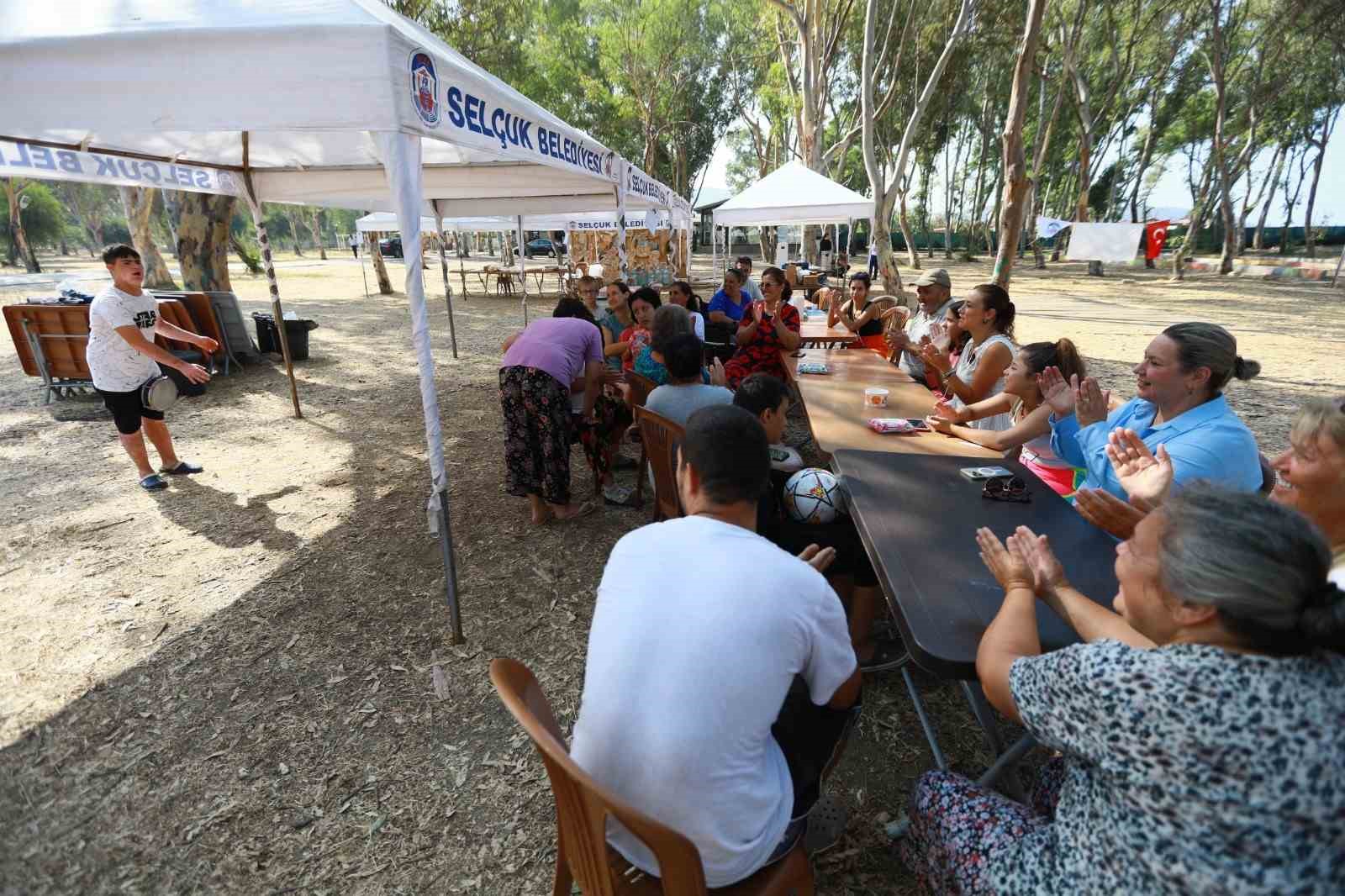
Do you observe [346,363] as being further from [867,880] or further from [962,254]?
[962,254]

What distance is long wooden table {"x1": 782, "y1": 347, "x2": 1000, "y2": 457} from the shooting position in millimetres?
2977

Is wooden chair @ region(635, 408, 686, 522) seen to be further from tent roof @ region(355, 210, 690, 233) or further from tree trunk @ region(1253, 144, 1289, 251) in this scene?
tree trunk @ region(1253, 144, 1289, 251)

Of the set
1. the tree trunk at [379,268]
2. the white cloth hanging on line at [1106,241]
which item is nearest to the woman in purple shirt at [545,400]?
the tree trunk at [379,268]

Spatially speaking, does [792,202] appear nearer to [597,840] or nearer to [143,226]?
[597,840]

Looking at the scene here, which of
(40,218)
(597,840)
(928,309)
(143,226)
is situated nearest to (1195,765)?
(597,840)

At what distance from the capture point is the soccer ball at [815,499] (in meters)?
2.71

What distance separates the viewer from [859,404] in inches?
147

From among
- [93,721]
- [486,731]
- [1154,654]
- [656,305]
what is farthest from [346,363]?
[1154,654]

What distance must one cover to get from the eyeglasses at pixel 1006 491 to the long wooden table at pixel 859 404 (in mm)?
474

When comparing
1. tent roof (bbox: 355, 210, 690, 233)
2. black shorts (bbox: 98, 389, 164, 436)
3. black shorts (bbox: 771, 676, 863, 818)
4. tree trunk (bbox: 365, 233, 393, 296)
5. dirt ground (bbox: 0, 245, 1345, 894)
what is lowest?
dirt ground (bbox: 0, 245, 1345, 894)

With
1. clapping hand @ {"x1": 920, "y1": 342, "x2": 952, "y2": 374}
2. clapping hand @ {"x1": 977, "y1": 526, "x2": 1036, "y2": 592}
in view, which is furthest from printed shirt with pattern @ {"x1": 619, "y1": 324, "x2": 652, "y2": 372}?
clapping hand @ {"x1": 977, "y1": 526, "x2": 1036, "y2": 592}

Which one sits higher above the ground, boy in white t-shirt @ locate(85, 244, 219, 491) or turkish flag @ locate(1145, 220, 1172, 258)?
turkish flag @ locate(1145, 220, 1172, 258)

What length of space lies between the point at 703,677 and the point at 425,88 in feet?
7.97

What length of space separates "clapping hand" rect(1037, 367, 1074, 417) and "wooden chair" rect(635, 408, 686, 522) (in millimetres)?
1734
